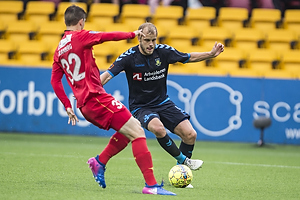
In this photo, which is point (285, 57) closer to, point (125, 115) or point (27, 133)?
point (27, 133)

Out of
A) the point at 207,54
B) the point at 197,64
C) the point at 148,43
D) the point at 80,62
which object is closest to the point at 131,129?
the point at 80,62

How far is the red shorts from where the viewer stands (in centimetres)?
525

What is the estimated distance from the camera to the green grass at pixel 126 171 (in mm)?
5398

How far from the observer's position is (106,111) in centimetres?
526

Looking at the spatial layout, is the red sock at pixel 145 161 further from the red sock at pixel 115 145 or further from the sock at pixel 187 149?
the sock at pixel 187 149

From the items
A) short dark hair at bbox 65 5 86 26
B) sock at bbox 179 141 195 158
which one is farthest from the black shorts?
short dark hair at bbox 65 5 86 26

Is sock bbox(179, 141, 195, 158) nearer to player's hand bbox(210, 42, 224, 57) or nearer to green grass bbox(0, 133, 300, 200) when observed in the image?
green grass bbox(0, 133, 300, 200)

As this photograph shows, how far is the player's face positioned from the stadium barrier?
16.3ft

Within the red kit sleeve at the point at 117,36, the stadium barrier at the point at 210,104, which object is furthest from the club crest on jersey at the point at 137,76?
the stadium barrier at the point at 210,104

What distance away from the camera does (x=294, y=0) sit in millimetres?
15398

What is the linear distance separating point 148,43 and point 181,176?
1.57 metres

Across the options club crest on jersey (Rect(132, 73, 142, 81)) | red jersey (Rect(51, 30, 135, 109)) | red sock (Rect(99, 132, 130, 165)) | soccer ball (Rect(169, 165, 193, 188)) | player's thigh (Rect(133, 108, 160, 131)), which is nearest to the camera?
red jersey (Rect(51, 30, 135, 109))

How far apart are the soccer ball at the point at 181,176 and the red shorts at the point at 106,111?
966 millimetres

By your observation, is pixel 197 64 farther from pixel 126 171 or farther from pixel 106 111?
pixel 106 111
